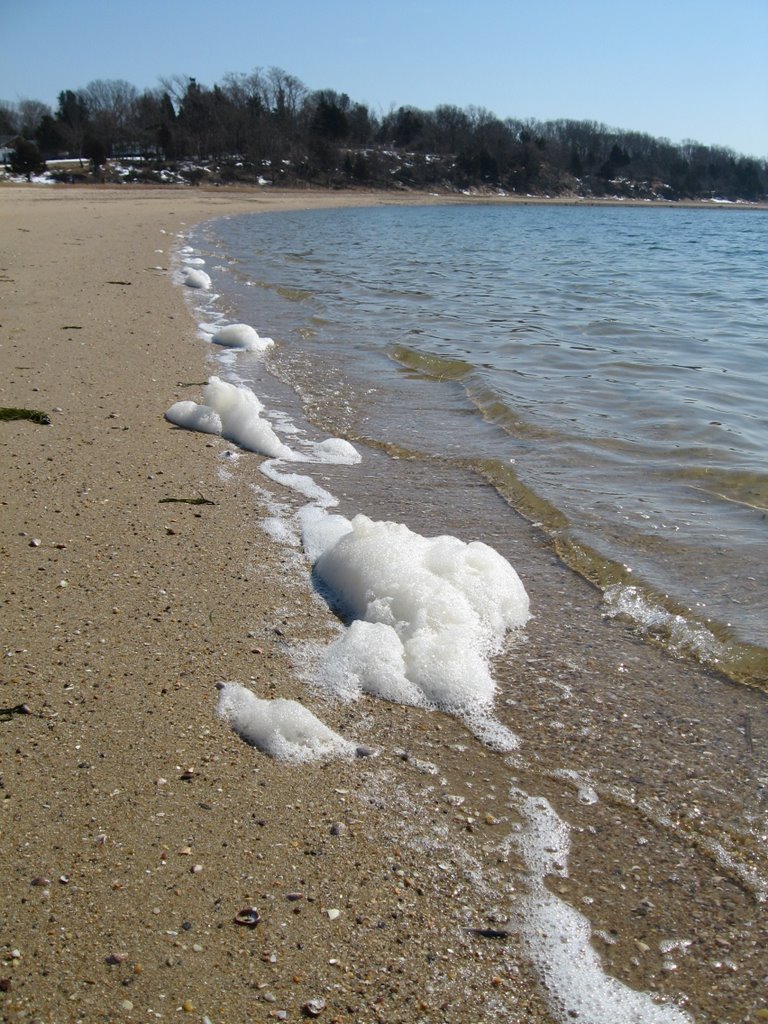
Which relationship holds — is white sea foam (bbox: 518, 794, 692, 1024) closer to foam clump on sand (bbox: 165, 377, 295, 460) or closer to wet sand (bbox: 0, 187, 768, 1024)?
wet sand (bbox: 0, 187, 768, 1024)

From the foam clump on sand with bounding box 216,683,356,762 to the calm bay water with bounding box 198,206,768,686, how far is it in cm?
175

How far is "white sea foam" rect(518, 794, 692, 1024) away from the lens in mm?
1934

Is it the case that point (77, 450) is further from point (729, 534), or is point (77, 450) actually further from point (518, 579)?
point (729, 534)

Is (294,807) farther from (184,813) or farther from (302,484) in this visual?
(302,484)

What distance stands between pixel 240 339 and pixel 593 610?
6733 mm

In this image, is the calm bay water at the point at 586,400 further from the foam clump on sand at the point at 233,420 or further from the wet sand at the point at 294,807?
the foam clump on sand at the point at 233,420

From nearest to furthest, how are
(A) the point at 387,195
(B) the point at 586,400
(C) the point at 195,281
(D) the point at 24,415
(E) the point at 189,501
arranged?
1. (E) the point at 189,501
2. (D) the point at 24,415
3. (B) the point at 586,400
4. (C) the point at 195,281
5. (A) the point at 387,195

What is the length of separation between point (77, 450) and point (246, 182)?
7973 cm

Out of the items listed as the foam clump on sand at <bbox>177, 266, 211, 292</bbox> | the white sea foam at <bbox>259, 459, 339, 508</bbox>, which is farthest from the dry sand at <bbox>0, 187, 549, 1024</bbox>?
the foam clump on sand at <bbox>177, 266, 211, 292</bbox>

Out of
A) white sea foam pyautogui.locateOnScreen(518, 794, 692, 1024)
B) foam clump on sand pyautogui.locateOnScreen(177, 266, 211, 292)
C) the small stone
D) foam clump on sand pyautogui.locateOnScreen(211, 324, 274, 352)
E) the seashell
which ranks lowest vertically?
white sea foam pyautogui.locateOnScreen(518, 794, 692, 1024)

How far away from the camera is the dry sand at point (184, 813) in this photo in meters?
1.90

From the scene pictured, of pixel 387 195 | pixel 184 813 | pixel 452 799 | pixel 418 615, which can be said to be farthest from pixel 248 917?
pixel 387 195

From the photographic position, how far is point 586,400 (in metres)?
8.32

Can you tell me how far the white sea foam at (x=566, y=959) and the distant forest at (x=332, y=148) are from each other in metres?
66.9
